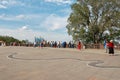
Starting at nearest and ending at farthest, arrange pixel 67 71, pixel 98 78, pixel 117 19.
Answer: pixel 98 78
pixel 67 71
pixel 117 19

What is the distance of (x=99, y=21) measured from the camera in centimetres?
6550

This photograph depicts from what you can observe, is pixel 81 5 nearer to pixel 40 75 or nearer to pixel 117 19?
pixel 117 19

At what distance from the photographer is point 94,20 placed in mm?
66188

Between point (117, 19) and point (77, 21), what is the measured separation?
25.6ft

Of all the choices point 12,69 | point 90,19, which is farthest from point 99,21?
point 12,69

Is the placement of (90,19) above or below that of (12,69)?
above

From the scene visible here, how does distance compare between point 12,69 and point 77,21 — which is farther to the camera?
point 77,21

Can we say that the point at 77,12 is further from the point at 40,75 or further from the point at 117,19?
the point at 40,75

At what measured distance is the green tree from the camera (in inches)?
2547

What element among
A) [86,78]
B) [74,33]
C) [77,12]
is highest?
[77,12]

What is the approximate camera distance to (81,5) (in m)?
67.4

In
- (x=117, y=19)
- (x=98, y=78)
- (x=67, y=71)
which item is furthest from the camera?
(x=117, y=19)

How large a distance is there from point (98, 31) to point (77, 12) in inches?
237

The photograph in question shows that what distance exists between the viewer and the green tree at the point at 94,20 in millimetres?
64688
